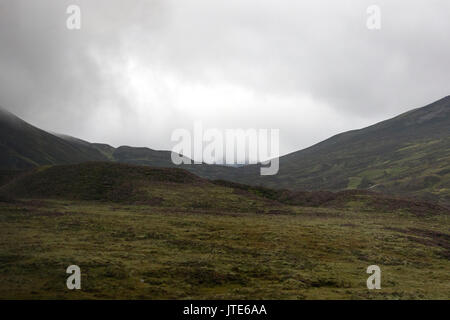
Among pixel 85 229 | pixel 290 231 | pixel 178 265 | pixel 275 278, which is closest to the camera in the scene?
pixel 275 278

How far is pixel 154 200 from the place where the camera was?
7669 cm

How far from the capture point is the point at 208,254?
36.2 metres

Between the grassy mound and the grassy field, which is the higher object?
the grassy mound

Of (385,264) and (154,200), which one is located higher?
(154,200)

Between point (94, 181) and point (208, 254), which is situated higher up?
point (94, 181)

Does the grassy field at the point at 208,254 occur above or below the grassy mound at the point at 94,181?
below

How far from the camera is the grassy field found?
81.0ft

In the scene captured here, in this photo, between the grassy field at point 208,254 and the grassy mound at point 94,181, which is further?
the grassy mound at point 94,181

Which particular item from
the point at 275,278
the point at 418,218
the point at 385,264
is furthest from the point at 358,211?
the point at 275,278

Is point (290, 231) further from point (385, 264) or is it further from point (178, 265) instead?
point (178, 265)

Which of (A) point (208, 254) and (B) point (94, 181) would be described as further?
(B) point (94, 181)

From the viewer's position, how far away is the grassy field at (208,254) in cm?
2469
